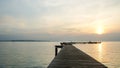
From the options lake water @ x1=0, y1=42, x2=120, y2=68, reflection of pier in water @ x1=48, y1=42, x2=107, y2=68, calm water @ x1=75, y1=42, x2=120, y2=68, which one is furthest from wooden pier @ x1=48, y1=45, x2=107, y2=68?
calm water @ x1=75, y1=42, x2=120, y2=68

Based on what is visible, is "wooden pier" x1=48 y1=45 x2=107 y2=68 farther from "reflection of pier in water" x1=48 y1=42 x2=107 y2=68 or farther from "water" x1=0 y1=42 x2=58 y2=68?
"water" x1=0 y1=42 x2=58 y2=68

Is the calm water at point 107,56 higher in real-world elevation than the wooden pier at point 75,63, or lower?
lower

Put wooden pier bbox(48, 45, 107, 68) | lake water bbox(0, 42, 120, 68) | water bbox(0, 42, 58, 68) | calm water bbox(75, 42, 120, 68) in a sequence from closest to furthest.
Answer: wooden pier bbox(48, 45, 107, 68) < water bbox(0, 42, 58, 68) < lake water bbox(0, 42, 120, 68) < calm water bbox(75, 42, 120, 68)

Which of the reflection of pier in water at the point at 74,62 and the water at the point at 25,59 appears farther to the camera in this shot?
the water at the point at 25,59

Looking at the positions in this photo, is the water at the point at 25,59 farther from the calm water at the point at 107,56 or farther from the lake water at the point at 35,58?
the calm water at the point at 107,56

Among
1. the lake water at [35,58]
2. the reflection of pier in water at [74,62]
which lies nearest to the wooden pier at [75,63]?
the reflection of pier in water at [74,62]

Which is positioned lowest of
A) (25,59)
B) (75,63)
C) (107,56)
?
(25,59)

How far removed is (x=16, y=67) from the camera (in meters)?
30.5

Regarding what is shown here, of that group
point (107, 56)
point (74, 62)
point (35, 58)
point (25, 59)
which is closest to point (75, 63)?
point (74, 62)

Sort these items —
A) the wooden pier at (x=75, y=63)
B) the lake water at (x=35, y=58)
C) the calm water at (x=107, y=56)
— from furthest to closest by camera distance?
Answer: the calm water at (x=107, y=56)
the lake water at (x=35, y=58)
the wooden pier at (x=75, y=63)

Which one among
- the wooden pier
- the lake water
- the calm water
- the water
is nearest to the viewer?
the wooden pier

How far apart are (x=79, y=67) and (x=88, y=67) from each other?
45 cm

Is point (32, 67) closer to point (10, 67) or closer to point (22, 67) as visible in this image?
point (22, 67)

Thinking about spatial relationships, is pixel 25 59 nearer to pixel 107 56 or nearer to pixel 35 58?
pixel 35 58
